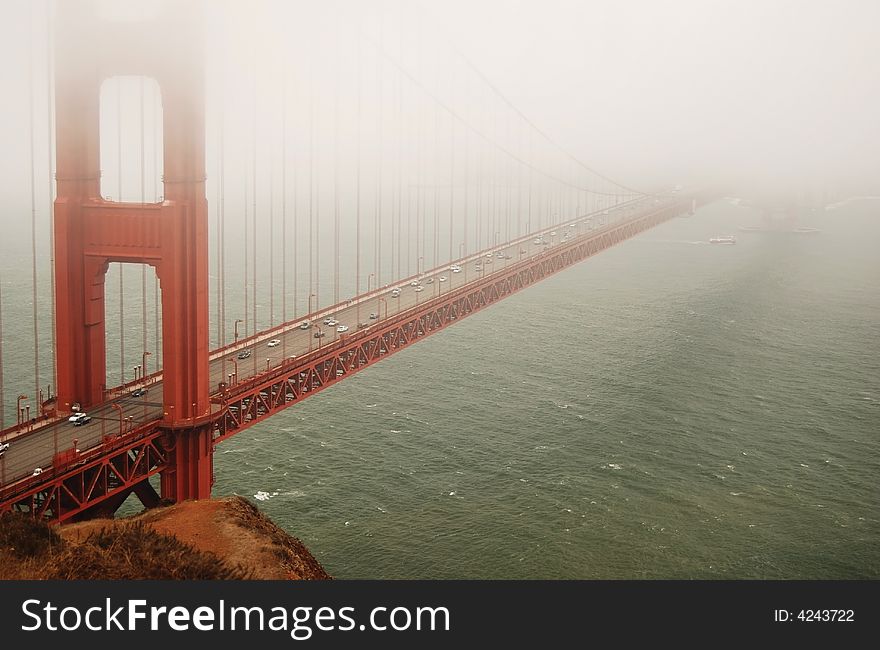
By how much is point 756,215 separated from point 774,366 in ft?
266

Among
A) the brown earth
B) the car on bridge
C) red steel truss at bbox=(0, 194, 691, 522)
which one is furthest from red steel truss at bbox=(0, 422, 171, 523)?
the brown earth

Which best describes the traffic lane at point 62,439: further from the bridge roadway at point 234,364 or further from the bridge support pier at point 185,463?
the bridge support pier at point 185,463

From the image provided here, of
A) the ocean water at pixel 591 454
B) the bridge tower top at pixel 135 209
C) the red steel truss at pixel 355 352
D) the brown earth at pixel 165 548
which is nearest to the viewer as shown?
the brown earth at pixel 165 548

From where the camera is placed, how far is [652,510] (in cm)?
2236

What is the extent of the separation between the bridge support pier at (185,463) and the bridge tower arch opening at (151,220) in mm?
18

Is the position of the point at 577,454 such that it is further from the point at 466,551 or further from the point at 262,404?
the point at 262,404

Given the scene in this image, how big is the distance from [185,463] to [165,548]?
25.0ft

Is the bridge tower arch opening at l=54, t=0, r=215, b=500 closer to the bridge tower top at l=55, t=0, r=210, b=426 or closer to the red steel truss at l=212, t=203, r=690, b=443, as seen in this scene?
the bridge tower top at l=55, t=0, r=210, b=426

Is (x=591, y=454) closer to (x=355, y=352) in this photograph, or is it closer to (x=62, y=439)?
(x=355, y=352)

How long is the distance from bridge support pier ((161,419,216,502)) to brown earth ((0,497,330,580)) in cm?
419

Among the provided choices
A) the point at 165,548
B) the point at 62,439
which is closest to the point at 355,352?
the point at 62,439

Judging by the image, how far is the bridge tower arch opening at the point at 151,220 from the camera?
57.9 feet

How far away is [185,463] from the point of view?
18.4 metres

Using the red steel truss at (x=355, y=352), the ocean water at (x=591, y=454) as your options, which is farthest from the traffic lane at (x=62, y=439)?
the ocean water at (x=591, y=454)
